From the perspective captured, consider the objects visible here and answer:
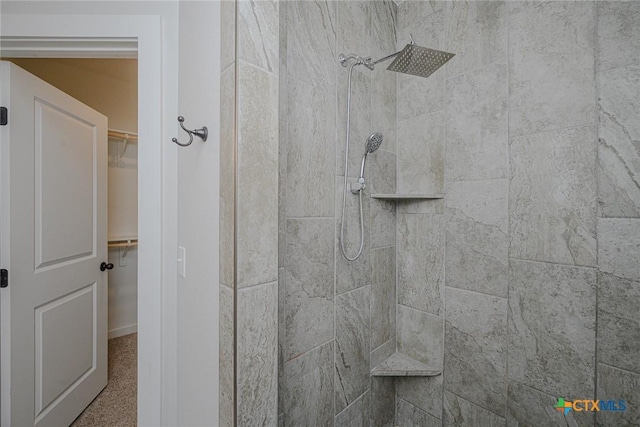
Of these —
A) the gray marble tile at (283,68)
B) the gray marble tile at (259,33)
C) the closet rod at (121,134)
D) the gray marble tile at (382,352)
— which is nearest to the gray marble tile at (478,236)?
the gray marble tile at (382,352)

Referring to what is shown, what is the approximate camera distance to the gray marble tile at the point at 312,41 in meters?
1.01

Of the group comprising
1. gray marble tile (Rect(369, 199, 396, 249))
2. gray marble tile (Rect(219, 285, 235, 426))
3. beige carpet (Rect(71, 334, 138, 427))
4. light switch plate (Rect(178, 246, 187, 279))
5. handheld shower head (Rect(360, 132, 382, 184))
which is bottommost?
beige carpet (Rect(71, 334, 138, 427))

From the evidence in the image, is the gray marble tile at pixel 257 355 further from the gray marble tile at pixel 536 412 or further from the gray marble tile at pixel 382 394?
the gray marble tile at pixel 536 412

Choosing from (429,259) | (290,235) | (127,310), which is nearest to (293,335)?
(290,235)

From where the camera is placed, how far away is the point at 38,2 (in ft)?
3.55

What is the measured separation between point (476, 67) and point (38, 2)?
183 cm

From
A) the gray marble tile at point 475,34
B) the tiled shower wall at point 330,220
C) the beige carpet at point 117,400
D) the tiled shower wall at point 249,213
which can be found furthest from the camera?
the beige carpet at point 117,400

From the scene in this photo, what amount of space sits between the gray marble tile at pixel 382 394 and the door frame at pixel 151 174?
90 cm

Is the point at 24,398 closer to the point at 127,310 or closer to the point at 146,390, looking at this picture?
the point at 146,390

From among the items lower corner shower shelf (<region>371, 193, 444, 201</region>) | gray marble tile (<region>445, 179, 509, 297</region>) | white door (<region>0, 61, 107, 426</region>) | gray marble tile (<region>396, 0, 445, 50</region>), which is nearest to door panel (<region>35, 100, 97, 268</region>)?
white door (<region>0, 61, 107, 426</region>)

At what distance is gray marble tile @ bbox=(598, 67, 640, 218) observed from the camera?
35.5 inches

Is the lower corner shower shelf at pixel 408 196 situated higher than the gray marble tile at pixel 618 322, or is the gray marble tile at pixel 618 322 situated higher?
the lower corner shower shelf at pixel 408 196

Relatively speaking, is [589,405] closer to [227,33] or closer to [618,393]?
[618,393]

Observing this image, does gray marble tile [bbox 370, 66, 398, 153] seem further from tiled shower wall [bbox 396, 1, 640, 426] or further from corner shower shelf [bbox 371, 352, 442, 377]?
corner shower shelf [bbox 371, 352, 442, 377]
